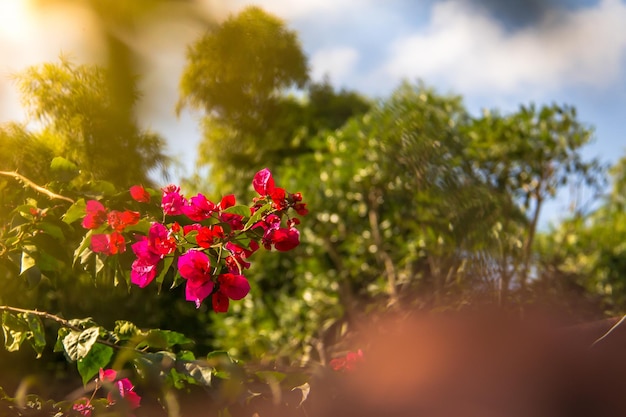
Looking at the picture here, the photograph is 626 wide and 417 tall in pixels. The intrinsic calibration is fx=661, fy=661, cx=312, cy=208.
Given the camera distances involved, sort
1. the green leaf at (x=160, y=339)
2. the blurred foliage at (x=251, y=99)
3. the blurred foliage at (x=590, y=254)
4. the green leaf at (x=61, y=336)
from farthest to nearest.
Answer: the blurred foliage at (x=590, y=254) < the blurred foliage at (x=251, y=99) < the green leaf at (x=61, y=336) < the green leaf at (x=160, y=339)

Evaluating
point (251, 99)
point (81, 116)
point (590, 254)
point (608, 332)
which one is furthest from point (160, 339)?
point (590, 254)

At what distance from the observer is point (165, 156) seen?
3234 millimetres

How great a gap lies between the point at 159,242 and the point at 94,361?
1.07ft

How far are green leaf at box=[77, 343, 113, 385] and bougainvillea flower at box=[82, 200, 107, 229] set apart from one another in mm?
323

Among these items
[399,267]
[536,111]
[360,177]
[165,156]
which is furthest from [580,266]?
[165,156]

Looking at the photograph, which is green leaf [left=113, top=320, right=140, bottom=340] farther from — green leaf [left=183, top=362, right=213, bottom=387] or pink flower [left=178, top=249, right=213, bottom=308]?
green leaf [left=183, top=362, right=213, bottom=387]

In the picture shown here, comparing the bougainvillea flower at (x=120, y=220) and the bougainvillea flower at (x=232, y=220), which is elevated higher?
the bougainvillea flower at (x=120, y=220)

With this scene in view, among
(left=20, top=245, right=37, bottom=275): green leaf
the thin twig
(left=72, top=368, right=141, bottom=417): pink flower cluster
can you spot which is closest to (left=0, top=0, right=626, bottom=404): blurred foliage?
(left=20, top=245, right=37, bottom=275): green leaf

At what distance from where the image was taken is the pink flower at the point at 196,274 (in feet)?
5.41

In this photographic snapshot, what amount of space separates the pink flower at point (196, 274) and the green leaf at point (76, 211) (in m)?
0.35

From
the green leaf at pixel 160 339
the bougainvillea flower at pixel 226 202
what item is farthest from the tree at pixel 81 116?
the green leaf at pixel 160 339

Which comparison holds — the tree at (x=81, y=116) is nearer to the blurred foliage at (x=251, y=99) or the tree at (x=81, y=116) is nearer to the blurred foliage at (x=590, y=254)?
the blurred foliage at (x=251, y=99)

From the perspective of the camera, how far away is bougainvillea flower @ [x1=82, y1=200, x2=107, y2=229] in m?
1.76

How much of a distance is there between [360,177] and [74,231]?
3736mm
